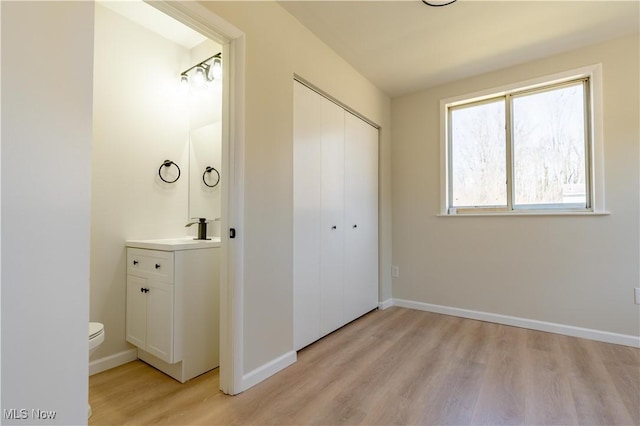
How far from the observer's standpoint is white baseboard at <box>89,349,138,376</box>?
1.95 metres

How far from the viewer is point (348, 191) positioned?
2877 millimetres

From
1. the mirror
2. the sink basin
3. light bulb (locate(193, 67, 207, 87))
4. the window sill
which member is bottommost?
the sink basin

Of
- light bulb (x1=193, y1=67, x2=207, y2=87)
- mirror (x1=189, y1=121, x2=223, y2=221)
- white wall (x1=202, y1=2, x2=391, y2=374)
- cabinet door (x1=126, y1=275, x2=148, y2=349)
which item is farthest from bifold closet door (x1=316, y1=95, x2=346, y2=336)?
cabinet door (x1=126, y1=275, x2=148, y2=349)

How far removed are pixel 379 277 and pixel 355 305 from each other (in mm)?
553

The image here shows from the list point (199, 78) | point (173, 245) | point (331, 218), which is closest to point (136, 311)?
point (173, 245)

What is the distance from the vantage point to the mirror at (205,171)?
2.39 m

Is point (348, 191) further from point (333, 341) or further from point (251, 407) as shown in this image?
point (251, 407)

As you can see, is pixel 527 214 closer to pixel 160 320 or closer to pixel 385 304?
pixel 385 304

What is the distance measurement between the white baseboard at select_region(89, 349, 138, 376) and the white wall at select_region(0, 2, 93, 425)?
158 cm

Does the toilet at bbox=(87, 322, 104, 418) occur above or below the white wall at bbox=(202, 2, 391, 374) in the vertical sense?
below

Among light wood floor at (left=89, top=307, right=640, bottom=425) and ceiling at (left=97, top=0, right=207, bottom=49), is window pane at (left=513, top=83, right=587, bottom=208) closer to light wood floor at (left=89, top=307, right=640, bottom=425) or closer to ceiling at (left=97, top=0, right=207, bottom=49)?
light wood floor at (left=89, top=307, right=640, bottom=425)

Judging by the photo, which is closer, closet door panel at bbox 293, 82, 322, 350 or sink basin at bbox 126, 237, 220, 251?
sink basin at bbox 126, 237, 220, 251

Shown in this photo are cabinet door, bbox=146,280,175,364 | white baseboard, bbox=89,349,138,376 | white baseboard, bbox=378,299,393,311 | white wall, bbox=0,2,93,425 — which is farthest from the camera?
white baseboard, bbox=378,299,393,311

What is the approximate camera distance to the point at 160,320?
6.19 feet
